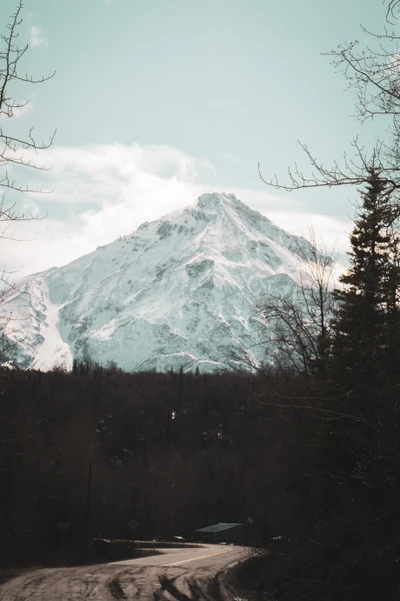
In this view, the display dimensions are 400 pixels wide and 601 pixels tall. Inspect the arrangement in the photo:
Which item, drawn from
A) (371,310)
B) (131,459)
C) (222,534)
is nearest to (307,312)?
(371,310)

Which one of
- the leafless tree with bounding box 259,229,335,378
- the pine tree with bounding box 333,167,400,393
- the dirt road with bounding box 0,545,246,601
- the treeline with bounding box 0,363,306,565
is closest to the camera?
the pine tree with bounding box 333,167,400,393

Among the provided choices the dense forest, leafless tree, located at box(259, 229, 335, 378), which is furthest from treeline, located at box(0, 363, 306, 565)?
leafless tree, located at box(259, 229, 335, 378)

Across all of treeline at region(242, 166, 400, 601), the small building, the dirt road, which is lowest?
the small building

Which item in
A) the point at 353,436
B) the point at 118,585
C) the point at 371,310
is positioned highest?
the point at 371,310

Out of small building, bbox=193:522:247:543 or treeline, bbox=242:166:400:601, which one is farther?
small building, bbox=193:522:247:543

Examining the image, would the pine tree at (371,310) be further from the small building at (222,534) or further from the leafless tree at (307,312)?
the small building at (222,534)

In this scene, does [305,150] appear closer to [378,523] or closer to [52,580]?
[378,523]

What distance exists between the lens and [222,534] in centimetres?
7269

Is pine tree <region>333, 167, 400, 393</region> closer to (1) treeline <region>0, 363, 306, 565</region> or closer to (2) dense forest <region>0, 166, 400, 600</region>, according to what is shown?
(2) dense forest <region>0, 166, 400, 600</region>

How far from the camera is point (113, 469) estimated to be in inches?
3907

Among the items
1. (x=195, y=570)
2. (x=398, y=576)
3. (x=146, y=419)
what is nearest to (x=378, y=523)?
(x=398, y=576)

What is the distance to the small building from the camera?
72.3m

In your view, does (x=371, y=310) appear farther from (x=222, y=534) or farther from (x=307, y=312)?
(x=222, y=534)

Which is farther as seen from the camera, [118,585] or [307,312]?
[307,312]
